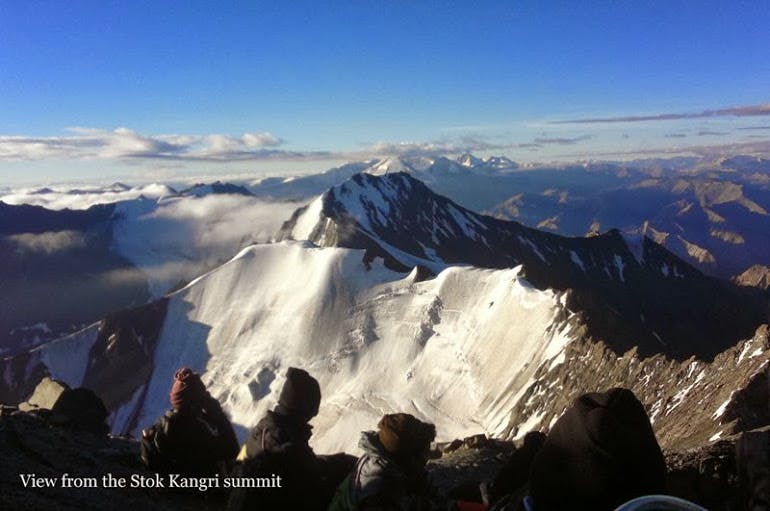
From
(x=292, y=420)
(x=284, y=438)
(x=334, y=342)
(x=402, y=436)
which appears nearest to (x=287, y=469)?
(x=284, y=438)

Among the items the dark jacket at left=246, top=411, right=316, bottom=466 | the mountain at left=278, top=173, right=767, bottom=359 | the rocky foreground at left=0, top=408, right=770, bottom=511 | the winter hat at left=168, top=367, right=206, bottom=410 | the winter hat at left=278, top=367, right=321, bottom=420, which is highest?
the winter hat at left=278, top=367, right=321, bottom=420

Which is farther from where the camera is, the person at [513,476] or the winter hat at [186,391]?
the winter hat at [186,391]

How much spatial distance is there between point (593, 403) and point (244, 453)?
6.53 metres

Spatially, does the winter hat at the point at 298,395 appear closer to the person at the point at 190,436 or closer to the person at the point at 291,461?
the person at the point at 291,461

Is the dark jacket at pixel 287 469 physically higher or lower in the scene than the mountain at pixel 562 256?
higher

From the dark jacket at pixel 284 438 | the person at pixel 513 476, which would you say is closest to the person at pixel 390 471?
the dark jacket at pixel 284 438

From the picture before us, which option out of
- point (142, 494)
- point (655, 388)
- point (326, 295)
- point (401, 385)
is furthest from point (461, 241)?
point (142, 494)

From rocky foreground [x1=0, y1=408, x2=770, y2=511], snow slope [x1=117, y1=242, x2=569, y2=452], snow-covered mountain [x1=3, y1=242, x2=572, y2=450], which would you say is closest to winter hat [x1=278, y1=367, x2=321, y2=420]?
rocky foreground [x1=0, y1=408, x2=770, y2=511]

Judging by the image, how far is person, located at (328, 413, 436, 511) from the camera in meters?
7.67

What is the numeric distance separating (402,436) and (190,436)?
292 inches

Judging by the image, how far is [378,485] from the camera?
7.68m

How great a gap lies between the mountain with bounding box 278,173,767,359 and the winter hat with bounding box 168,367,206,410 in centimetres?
11385

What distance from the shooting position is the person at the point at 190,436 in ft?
44.2

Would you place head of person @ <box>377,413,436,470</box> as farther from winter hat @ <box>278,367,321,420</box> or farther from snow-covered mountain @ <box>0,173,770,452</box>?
snow-covered mountain @ <box>0,173,770,452</box>
